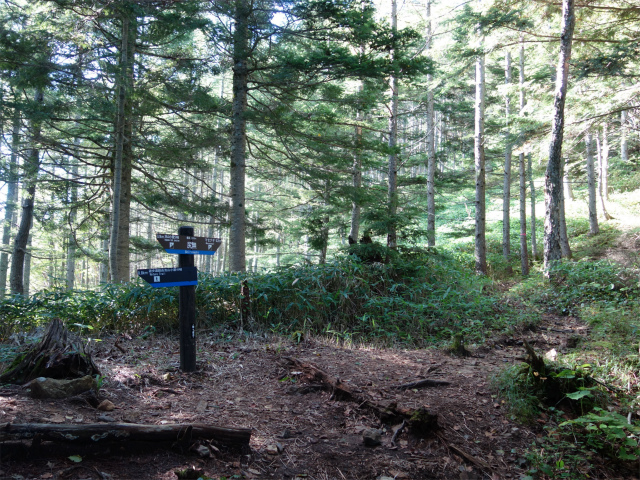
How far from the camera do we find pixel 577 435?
10.8 feet

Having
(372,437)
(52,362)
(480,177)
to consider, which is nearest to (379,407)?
(372,437)

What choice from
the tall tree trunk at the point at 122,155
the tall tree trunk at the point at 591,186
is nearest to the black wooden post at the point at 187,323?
the tall tree trunk at the point at 122,155

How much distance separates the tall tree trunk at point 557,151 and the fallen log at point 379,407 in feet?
26.6

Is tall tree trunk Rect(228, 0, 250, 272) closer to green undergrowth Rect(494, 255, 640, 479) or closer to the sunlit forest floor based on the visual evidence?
the sunlit forest floor

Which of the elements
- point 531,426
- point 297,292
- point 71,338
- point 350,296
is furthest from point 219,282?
point 531,426

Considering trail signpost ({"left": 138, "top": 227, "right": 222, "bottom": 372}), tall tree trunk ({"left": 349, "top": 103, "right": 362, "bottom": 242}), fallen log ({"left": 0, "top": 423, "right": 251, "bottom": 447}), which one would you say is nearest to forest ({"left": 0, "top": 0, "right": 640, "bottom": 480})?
fallen log ({"left": 0, "top": 423, "right": 251, "bottom": 447})

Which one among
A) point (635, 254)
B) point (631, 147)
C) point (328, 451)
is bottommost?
point (328, 451)

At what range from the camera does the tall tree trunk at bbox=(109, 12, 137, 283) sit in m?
8.52

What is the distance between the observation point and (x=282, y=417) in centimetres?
362

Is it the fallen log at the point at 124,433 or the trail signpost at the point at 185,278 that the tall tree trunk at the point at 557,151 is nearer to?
the trail signpost at the point at 185,278

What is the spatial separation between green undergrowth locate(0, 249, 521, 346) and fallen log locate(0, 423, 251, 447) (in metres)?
3.36

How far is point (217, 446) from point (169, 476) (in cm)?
42

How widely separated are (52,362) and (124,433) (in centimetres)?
162

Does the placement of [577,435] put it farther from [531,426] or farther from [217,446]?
[217,446]
